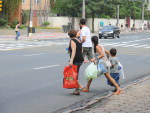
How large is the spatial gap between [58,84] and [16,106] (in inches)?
135

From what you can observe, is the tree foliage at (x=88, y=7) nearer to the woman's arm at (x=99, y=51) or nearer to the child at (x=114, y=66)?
the child at (x=114, y=66)

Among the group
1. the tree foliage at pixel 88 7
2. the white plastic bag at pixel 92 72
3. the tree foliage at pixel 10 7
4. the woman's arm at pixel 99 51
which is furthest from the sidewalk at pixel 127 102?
the tree foliage at pixel 88 7

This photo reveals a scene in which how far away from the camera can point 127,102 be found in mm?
9797

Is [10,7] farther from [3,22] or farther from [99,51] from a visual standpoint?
[99,51]

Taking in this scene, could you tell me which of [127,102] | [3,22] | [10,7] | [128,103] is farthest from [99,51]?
[10,7]

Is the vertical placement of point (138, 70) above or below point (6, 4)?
below

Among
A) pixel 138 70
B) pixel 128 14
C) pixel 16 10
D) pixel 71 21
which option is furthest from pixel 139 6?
pixel 138 70

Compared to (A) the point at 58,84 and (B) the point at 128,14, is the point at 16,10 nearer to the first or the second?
(B) the point at 128,14

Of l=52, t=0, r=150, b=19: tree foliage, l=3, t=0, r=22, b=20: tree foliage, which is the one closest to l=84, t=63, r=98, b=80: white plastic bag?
l=3, t=0, r=22, b=20: tree foliage

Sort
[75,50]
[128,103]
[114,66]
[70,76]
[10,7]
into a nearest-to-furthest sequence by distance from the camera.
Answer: [128,103] → [70,76] → [75,50] → [114,66] → [10,7]

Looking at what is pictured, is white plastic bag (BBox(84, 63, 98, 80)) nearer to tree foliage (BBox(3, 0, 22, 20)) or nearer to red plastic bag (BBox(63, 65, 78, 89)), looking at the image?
red plastic bag (BBox(63, 65, 78, 89))

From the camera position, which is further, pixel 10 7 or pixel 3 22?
pixel 10 7

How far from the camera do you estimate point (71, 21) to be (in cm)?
6850

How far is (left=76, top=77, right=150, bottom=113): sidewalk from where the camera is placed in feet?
28.9
